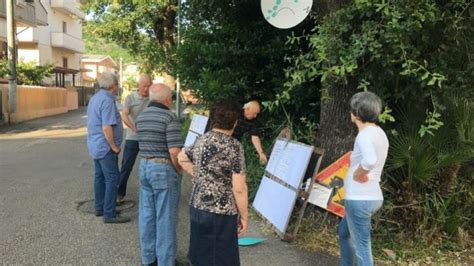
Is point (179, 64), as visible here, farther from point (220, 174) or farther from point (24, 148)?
point (220, 174)

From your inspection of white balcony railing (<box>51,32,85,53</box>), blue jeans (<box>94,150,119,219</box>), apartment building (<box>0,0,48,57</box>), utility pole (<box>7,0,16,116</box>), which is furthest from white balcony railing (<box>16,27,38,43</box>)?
blue jeans (<box>94,150,119,219</box>)

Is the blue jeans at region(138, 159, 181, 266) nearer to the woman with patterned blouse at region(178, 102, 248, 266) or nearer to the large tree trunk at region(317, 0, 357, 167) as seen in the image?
the woman with patterned blouse at region(178, 102, 248, 266)

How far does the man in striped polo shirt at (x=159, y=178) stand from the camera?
14.5 feet

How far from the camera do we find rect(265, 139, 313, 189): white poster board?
5.32 meters

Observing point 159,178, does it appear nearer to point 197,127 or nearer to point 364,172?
point 364,172

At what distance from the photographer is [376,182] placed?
3859mm

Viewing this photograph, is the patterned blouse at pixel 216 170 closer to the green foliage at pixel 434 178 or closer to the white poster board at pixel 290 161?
the white poster board at pixel 290 161

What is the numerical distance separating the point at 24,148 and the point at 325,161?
9.35m

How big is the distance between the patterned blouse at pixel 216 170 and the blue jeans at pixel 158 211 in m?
0.84

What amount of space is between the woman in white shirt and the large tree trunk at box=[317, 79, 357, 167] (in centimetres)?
180

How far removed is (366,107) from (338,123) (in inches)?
77.7

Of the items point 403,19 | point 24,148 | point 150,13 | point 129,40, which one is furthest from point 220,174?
point 129,40

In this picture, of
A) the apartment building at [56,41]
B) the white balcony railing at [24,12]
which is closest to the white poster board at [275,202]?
the white balcony railing at [24,12]

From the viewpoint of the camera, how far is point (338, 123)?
576 cm
